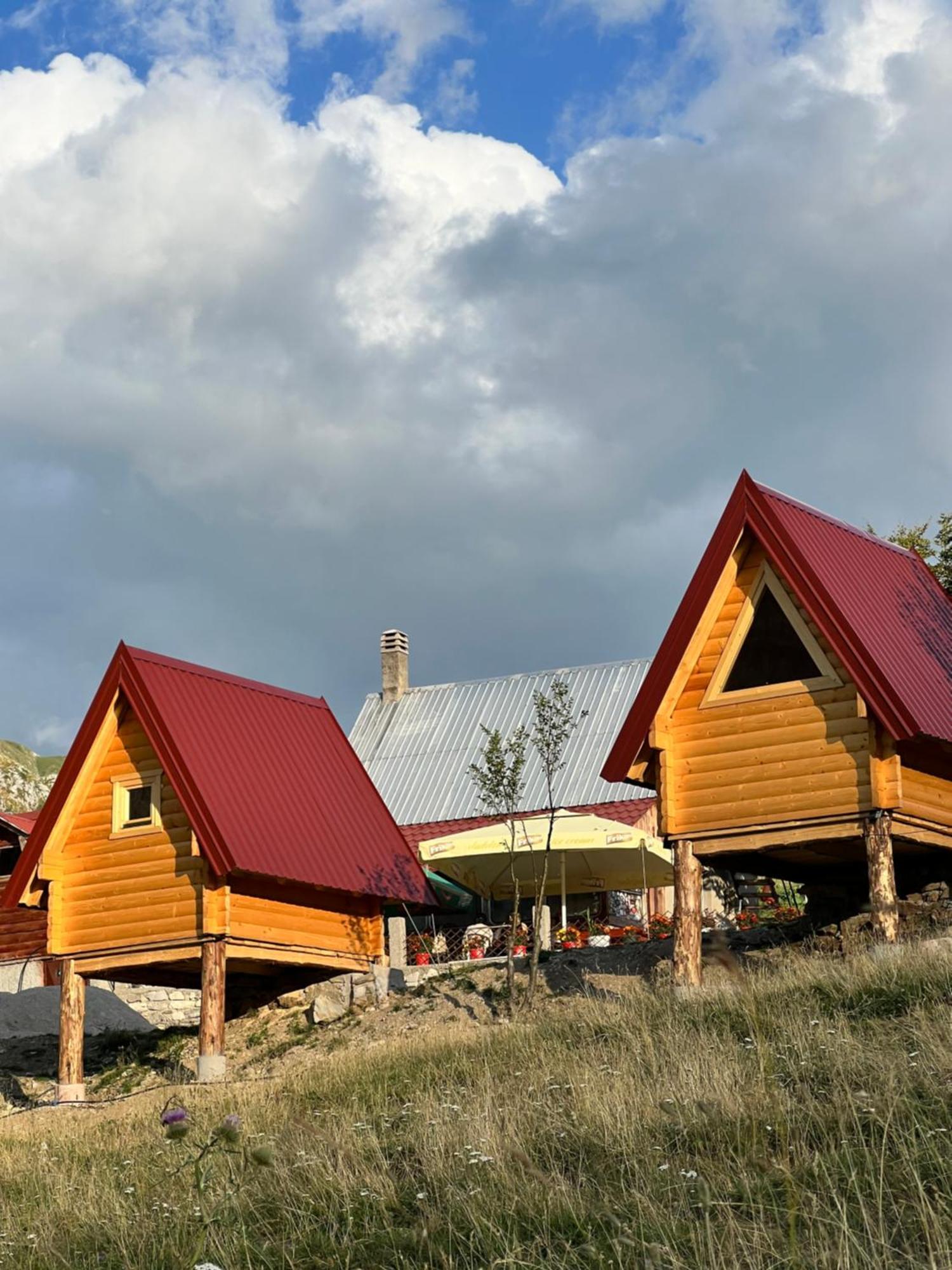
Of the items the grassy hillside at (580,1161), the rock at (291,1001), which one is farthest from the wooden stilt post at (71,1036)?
the grassy hillside at (580,1161)

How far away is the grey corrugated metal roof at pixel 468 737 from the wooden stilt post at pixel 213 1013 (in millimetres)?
15794

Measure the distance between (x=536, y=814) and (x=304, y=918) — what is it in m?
12.4

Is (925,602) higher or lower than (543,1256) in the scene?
higher

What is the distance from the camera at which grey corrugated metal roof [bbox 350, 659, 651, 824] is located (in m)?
39.5

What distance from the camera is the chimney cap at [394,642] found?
47094 mm

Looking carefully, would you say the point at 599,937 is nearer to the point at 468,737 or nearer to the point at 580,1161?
the point at 468,737

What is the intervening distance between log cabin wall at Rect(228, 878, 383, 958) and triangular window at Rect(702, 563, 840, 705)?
729cm

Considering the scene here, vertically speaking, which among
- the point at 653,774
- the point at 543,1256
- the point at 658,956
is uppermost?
the point at 653,774

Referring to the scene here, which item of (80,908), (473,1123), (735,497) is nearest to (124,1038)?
(80,908)

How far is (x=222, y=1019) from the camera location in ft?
76.5

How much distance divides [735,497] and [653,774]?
12.5ft

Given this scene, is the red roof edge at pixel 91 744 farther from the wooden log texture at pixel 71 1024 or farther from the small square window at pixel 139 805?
the wooden log texture at pixel 71 1024

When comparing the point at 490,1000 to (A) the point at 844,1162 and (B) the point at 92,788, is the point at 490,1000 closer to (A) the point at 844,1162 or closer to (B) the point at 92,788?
(B) the point at 92,788

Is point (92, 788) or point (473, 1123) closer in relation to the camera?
point (473, 1123)
